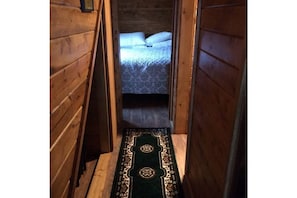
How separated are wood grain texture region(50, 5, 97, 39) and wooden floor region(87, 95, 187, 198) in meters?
1.33

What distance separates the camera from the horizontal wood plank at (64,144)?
0.98 metres

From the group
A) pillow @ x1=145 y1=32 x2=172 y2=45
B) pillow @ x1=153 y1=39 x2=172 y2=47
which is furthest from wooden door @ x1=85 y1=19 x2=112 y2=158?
pillow @ x1=145 y1=32 x2=172 y2=45

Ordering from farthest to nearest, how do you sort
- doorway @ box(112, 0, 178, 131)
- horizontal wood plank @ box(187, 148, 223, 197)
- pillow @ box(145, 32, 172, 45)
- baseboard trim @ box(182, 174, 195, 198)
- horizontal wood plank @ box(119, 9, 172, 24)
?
horizontal wood plank @ box(119, 9, 172, 24) < pillow @ box(145, 32, 172, 45) < doorway @ box(112, 0, 178, 131) < baseboard trim @ box(182, 174, 195, 198) < horizontal wood plank @ box(187, 148, 223, 197)

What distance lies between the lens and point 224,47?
3.71 ft

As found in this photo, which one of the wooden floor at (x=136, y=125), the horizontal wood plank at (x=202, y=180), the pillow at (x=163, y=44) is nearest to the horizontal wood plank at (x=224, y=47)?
the horizontal wood plank at (x=202, y=180)

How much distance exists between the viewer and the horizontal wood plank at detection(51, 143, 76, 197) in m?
1.02

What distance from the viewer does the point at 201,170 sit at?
5.29 ft

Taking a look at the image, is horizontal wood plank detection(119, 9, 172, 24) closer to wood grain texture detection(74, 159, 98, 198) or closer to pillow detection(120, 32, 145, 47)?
pillow detection(120, 32, 145, 47)

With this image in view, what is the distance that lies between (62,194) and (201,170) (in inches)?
34.0

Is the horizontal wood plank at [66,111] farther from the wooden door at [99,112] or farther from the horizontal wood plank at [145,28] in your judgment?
the horizontal wood plank at [145,28]

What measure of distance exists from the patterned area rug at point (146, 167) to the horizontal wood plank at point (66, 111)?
40.8 inches

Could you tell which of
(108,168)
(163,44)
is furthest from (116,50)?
(163,44)
